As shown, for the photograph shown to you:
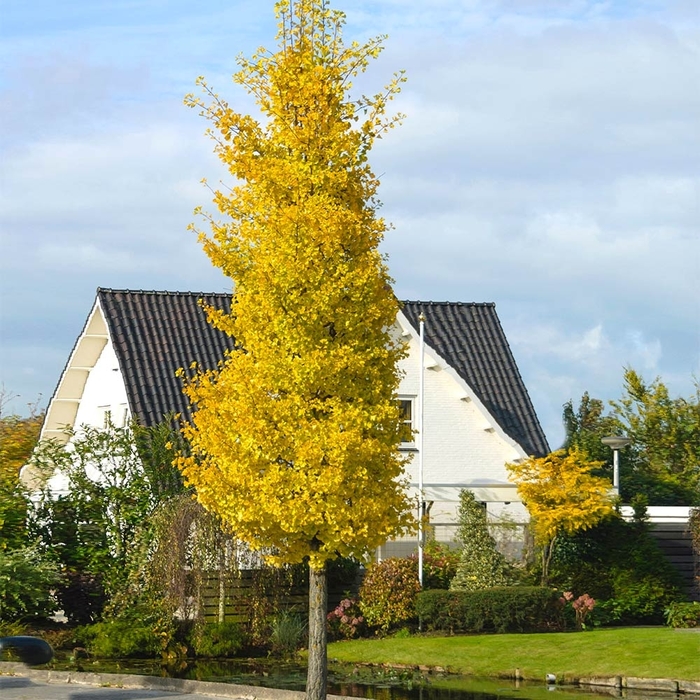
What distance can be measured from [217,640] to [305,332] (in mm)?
10636

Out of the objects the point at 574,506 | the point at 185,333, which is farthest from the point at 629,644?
the point at 185,333

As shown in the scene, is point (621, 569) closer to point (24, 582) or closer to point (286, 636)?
point (286, 636)

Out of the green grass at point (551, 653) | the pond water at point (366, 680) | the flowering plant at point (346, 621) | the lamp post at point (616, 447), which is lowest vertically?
the pond water at point (366, 680)

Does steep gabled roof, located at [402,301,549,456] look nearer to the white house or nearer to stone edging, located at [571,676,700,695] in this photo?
the white house

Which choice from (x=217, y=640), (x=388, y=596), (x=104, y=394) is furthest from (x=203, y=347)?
(x=217, y=640)

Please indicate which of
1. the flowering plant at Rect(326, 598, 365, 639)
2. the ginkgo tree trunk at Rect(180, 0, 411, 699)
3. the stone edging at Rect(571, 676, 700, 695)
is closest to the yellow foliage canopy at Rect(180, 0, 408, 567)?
the ginkgo tree trunk at Rect(180, 0, 411, 699)

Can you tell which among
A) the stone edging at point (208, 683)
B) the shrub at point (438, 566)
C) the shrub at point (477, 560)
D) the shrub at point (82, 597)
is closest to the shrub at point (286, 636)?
the shrub at point (82, 597)

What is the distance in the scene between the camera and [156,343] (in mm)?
32500

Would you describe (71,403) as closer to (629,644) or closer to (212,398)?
(629,644)

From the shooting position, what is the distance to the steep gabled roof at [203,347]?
1238 inches

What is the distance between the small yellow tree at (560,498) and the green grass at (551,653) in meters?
3.10

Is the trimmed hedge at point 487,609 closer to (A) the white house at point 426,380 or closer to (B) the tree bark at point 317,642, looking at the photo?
(A) the white house at point 426,380

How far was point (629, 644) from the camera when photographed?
23.2 meters

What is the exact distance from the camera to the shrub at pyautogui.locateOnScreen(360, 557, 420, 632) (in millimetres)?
26297
